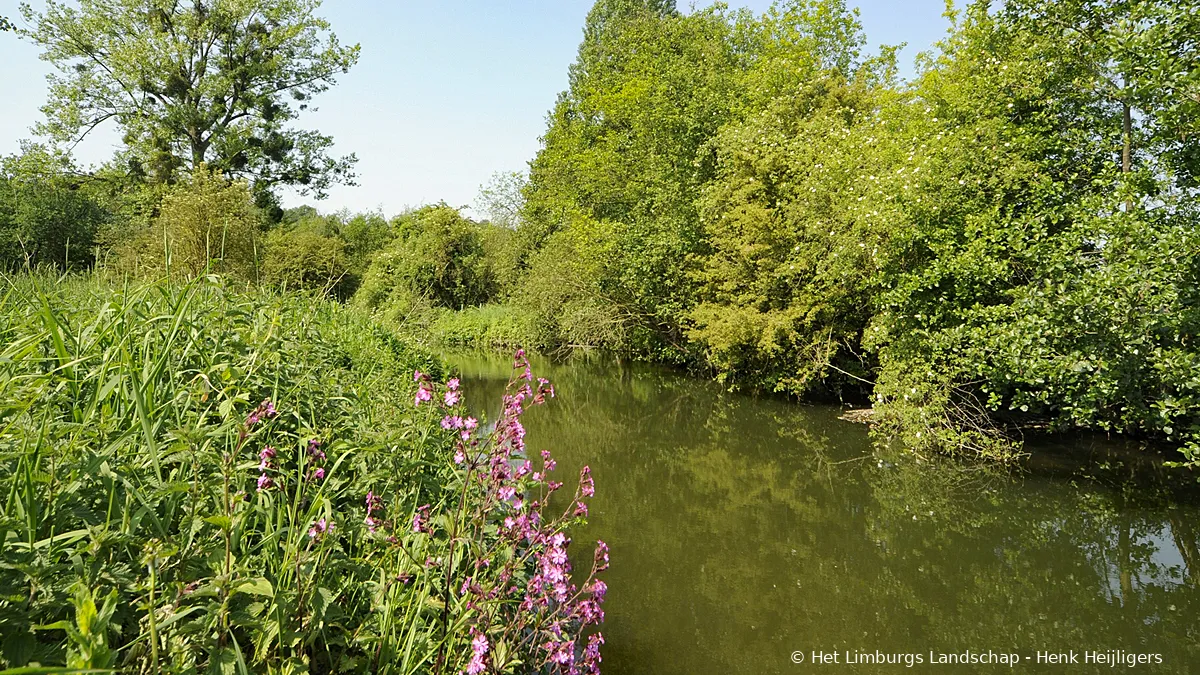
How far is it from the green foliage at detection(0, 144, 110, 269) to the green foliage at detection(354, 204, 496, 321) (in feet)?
30.4

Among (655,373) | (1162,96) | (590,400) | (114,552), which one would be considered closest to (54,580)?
(114,552)

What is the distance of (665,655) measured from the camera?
161 inches

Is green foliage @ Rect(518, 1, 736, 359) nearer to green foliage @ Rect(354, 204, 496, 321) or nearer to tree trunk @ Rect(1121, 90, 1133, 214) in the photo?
green foliage @ Rect(354, 204, 496, 321)

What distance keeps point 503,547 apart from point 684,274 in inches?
536

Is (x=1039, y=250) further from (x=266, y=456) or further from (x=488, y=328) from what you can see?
(x=488, y=328)

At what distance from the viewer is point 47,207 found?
48.1 feet

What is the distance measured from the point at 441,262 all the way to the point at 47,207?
1326cm

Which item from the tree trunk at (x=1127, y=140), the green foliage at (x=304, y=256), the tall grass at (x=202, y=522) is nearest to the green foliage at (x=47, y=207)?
the green foliage at (x=304, y=256)

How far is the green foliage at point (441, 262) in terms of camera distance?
25.6m

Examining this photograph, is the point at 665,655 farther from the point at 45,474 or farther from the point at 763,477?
the point at 763,477

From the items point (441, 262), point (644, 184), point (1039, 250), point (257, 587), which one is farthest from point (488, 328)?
point (257, 587)

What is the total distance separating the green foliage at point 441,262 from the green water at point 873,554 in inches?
684

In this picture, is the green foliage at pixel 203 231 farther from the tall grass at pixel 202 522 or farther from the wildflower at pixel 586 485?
the wildflower at pixel 586 485

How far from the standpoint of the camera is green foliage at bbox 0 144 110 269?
12754 millimetres
